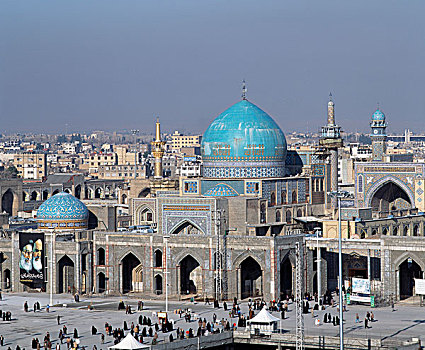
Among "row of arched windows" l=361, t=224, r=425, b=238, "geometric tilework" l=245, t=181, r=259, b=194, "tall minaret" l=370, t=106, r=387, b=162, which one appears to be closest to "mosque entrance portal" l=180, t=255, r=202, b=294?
"geometric tilework" l=245, t=181, r=259, b=194

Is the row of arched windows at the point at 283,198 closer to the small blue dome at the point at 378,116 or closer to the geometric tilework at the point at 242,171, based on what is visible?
the geometric tilework at the point at 242,171

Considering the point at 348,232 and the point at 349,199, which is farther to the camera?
the point at 349,199

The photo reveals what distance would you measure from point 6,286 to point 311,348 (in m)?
26.0

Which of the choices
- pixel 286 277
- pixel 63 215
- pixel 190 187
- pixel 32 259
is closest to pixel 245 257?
pixel 286 277

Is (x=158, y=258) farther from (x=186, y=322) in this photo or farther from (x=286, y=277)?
(x=186, y=322)

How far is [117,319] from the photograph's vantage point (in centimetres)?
5575

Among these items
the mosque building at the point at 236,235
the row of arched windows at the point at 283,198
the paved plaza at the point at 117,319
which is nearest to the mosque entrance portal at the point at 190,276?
the mosque building at the point at 236,235

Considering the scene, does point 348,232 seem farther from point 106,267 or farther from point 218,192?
point 106,267

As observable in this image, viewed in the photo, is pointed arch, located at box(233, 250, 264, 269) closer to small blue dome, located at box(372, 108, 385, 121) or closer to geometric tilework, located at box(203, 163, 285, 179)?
geometric tilework, located at box(203, 163, 285, 179)

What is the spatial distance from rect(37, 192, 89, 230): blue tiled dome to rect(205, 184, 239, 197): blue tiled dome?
290 inches

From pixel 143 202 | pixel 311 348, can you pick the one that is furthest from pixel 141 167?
pixel 311 348

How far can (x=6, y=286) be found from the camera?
6888 cm

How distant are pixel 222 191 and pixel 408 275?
454 inches

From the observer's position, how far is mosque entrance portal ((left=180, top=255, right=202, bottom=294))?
64.8 m
